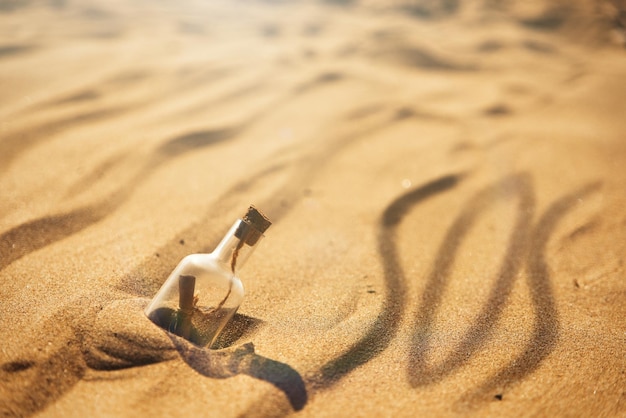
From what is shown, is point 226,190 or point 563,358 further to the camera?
point 226,190

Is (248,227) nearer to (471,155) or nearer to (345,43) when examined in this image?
(471,155)

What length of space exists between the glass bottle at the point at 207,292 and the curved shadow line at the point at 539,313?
660mm

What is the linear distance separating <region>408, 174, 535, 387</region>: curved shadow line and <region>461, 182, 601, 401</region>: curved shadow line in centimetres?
5

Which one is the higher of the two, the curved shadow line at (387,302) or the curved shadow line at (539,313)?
the curved shadow line at (387,302)

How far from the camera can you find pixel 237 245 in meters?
1.19

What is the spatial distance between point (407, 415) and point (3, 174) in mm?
1822

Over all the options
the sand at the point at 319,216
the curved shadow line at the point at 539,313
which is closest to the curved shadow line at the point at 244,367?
the sand at the point at 319,216

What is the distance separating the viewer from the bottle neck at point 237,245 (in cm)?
117

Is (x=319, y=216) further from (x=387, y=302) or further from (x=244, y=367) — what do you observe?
(x=244, y=367)

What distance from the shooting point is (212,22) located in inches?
171

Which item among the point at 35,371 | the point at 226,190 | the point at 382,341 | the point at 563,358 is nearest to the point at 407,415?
the point at 382,341

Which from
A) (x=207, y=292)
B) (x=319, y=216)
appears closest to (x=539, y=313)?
(x=319, y=216)

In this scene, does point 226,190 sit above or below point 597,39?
below

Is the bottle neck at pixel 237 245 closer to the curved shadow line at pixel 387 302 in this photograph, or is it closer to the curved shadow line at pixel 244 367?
the curved shadow line at pixel 244 367
